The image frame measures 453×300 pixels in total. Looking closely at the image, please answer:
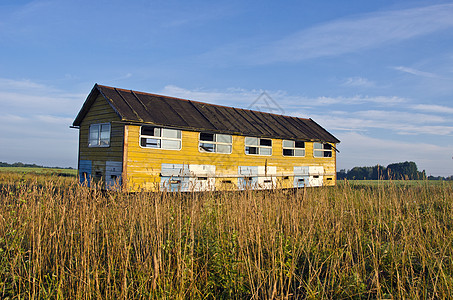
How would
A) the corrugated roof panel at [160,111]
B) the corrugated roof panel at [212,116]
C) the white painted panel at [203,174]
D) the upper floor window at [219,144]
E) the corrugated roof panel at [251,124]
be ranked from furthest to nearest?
the corrugated roof panel at [251,124]
the corrugated roof panel at [212,116]
the upper floor window at [219,144]
the white painted panel at [203,174]
the corrugated roof panel at [160,111]

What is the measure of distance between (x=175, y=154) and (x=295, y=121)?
9807 millimetres

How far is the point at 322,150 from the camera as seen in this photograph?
18.8 m

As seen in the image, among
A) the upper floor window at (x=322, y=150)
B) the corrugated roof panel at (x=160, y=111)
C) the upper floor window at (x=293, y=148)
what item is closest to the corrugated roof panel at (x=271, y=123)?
the upper floor window at (x=293, y=148)

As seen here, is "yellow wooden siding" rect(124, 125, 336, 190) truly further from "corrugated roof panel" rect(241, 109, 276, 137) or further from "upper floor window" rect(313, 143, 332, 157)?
"corrugated roof panel" rect(241, 109, 276, 137)

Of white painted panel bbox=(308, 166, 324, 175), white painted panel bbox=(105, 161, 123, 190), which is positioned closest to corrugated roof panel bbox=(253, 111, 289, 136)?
white painted panel bbox=(308, 166, 324, 175)

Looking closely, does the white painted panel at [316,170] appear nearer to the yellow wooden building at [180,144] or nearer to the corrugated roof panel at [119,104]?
the yellow wooden building at [180,144]

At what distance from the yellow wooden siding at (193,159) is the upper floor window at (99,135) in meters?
1.60

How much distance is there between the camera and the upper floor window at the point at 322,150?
18438 millimetres

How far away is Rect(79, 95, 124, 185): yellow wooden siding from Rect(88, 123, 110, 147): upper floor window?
0.17m

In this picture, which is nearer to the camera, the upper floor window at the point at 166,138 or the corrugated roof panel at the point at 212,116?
the upper floor window at the point at 166,138

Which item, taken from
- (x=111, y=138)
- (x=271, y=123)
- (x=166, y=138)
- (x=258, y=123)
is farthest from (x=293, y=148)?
(x=111, y=138)

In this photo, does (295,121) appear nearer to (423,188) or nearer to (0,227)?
(423,188)

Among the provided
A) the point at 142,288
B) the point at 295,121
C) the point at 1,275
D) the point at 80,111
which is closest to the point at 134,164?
the point at 80,111

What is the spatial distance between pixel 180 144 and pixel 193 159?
2.86ft
